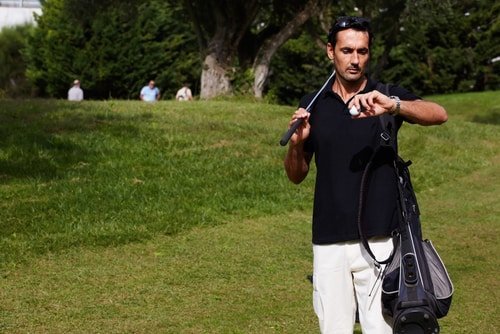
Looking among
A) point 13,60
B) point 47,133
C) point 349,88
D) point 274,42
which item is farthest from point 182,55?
point 349,88

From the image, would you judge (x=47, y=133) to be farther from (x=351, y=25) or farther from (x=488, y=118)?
(x=488, y=118)

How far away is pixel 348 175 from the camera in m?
4.10

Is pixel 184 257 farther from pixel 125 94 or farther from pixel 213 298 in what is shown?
pixel 125 94

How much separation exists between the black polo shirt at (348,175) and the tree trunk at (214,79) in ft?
64.4

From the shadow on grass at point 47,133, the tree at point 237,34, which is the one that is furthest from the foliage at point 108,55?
the shadow on grass at point 47,133

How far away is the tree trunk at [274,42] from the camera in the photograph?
24.4 metres

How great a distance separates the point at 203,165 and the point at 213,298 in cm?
567

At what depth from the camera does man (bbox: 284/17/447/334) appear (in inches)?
161

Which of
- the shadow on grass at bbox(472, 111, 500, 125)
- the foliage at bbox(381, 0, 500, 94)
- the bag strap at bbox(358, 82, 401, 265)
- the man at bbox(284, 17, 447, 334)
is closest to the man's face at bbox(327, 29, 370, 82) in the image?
the man at bbox(284, 17, 447, 334)

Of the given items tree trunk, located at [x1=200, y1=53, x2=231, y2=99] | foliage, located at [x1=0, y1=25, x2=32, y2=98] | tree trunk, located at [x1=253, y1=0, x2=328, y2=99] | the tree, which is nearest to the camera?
tree trunk, located at [x1=200, y1=53, x2=231, y2=99]

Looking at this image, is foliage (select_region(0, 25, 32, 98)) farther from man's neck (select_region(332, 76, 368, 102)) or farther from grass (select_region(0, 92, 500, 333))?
man's neck (select_region(332, 76, 368, 102))

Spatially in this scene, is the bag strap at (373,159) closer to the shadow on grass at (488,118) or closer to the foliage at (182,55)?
the shadow on grass at (488,118)

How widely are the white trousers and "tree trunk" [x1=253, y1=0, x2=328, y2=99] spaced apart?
2024 centimetres

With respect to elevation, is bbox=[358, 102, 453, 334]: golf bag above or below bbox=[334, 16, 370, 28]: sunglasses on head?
below
